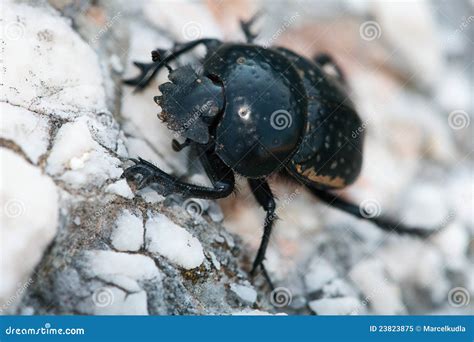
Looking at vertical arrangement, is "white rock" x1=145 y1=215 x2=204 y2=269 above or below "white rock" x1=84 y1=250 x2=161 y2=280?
above

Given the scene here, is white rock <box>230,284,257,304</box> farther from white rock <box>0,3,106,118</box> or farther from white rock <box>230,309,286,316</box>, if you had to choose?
white rock <box>0,3,106,118</box>

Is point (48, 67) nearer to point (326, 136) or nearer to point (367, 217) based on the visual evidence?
point (326, 136)

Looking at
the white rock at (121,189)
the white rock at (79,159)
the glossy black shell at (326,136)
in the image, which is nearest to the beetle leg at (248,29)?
the glossy black shell at (326,136)

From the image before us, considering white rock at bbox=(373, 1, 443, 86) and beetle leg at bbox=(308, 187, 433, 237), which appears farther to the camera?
white rock at bbox=(373, 1, 443, 86)

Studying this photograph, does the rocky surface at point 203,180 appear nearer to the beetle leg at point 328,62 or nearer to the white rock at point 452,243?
the white rock at point 452,243

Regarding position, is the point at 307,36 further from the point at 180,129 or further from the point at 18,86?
the point at 18,86

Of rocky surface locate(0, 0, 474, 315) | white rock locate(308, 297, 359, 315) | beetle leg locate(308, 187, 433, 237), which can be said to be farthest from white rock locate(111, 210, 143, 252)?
beetle leg locate(308, 187, 433, 237)
